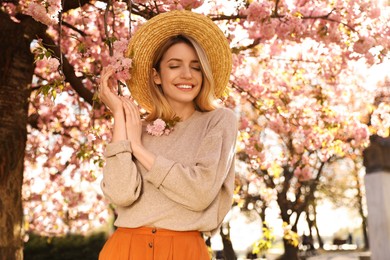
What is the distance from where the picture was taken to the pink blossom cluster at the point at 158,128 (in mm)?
2252

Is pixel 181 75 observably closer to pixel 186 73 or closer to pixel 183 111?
pixel 186 73

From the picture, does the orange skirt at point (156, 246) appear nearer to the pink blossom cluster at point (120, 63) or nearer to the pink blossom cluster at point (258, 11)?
the pink blossom cluster at point (120, 63)

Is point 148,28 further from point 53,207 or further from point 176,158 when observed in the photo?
point 53,207

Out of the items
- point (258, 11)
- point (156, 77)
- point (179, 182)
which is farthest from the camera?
point (258, 11)

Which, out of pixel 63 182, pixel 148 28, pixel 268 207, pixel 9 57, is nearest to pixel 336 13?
pixel 9 57

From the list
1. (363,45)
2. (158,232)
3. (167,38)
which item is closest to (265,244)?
(363,45)

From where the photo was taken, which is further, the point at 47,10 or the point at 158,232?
the point at 47,10

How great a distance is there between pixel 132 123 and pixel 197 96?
13.7 inches

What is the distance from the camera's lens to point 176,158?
2205mm

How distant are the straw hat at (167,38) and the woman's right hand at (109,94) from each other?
188 mm

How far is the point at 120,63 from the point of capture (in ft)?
7.89

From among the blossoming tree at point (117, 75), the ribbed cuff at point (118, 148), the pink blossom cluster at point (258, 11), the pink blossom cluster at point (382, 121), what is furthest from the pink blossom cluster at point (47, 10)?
the pink blossom cluster at point (382, 121)

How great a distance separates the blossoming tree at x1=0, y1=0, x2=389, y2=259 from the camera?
457cm

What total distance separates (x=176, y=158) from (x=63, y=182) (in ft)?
28.7
